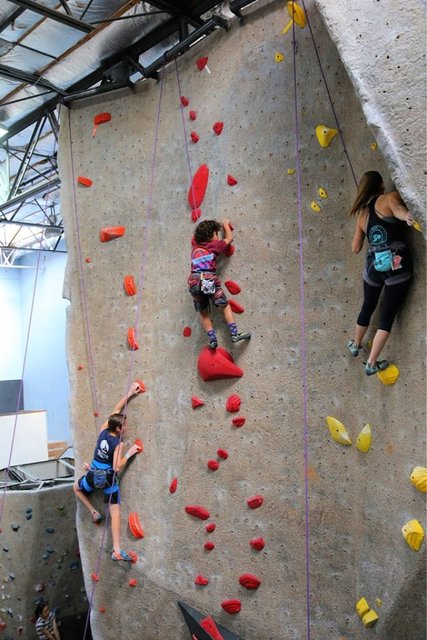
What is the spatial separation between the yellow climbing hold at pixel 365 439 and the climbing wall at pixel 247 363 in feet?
0.13

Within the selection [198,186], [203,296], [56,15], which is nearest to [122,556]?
[203,296]

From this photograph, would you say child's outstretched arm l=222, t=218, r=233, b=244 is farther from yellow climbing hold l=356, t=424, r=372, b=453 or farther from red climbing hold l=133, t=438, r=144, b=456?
red climbing hold l=133, t=438, r=144, b=456

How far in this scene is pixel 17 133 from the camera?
21.9 ft

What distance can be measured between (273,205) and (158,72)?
1.55 meters

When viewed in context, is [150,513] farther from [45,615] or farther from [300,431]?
[45,615]

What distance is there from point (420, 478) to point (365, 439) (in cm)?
43

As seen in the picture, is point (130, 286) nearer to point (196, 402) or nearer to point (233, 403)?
point (196, 402)

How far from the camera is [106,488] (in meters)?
4.11

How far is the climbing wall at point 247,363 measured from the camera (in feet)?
9.37

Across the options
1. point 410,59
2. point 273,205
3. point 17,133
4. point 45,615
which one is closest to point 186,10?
point 273,205

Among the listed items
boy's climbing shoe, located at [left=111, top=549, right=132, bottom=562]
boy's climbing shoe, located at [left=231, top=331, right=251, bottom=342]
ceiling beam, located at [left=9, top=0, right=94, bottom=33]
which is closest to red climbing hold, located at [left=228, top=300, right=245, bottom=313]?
boy's climbing shoe, located at [left=231, top=331, right=251, bottom=342]

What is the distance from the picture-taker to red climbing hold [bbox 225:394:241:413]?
349cm

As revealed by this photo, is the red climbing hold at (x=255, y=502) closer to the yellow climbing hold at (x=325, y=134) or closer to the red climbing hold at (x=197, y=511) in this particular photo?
the red climbing hold at (x=197, y=511)

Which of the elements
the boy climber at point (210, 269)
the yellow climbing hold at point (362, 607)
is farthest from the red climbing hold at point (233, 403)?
the yellow climbing hold at point (362, 607)
